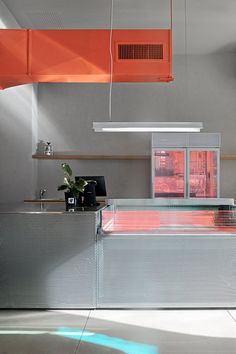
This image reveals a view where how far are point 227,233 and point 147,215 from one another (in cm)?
78

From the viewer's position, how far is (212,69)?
27.1ft

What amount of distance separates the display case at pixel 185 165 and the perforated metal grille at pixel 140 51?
309 cm

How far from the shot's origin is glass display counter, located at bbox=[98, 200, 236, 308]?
414cm

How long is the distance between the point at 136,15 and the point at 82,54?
6.94 ft

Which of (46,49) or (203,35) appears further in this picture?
(203,35)

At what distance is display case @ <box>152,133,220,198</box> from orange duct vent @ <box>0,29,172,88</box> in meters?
3.09

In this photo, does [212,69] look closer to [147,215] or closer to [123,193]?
[123,193]

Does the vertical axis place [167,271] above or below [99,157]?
below

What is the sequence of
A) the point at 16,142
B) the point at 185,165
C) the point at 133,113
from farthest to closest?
1. the point at 133,113
2. the point at 185,165
3. the point at 16,142

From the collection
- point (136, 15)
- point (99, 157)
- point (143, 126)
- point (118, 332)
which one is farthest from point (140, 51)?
point (99, 157)

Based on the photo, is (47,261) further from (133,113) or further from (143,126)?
(133,113)

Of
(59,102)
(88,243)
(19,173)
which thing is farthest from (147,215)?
(59,102)

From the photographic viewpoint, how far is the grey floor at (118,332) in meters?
3.08

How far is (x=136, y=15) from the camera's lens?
245 inches
